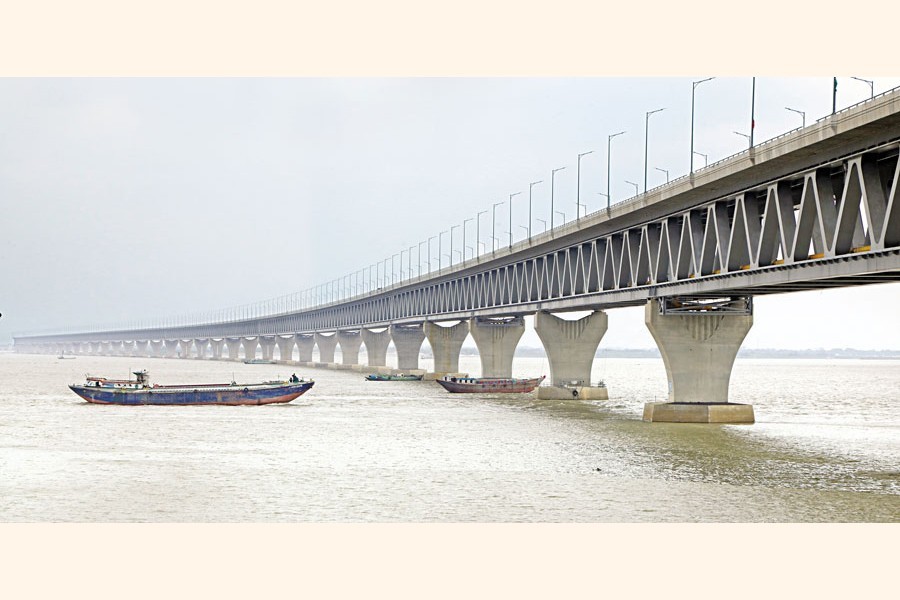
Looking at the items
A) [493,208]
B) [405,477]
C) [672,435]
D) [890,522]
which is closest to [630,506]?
[890,522]

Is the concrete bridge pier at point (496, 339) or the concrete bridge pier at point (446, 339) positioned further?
the concrete bridge pier at point (446, 339)

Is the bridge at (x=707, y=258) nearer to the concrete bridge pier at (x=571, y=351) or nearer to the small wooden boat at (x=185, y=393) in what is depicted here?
the concrete bridge pier at (x=571, y=351)

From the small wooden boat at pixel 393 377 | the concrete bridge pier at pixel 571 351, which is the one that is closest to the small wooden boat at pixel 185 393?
the concrete bridge pier at pixel 571 351

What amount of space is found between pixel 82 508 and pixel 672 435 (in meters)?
31.8

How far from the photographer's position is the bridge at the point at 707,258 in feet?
120

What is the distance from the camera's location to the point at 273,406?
85.2 meters

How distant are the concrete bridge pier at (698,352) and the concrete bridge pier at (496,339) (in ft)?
162

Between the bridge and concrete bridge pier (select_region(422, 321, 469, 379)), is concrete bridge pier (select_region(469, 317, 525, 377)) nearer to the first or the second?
the bridge

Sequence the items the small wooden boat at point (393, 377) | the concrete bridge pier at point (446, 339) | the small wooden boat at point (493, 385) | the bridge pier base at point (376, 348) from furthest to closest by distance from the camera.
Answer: the bridge pier base at point (376, 348) → the small wooden boat at point (393, 377) → the concrete bridge pier at point (446, 339) → the small wooden boat at point (493, 385)

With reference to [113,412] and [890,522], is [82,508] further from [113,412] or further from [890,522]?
[113,412]

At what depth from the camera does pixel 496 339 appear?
110 metres

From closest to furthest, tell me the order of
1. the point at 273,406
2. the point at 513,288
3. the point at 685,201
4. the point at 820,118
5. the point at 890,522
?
the point at 890,522 → the point at 820,118 → the point at 685,201 → the point at 273,406 → the point at 513,288

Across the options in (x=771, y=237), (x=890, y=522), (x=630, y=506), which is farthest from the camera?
(x=771, y=237)

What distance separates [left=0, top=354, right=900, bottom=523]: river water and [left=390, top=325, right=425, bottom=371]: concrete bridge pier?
81000 mm
